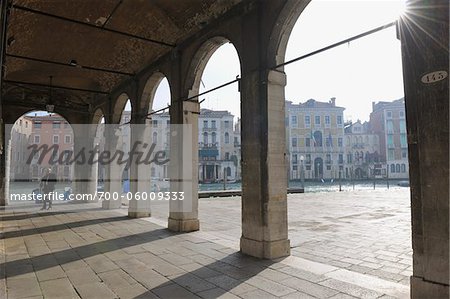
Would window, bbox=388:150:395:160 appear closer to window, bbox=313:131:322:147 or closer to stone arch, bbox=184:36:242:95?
window, bbox=313:131:322:147

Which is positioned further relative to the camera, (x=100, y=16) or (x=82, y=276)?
(x=100, y=16)

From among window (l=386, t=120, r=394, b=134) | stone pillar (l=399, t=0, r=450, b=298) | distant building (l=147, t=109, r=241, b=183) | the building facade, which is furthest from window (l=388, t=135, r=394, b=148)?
stone pillar (l=399, t=0, r=450, b=298)

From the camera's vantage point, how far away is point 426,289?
10.1ft

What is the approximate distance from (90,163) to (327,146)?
142 feet

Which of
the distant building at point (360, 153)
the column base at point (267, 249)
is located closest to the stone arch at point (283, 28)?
the column base at point (267, 249)

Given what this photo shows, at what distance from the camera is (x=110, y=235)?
7121 mm

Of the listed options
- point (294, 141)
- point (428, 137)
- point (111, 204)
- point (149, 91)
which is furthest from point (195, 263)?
point (294, 141)

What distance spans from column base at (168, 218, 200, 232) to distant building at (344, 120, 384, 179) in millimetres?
50667

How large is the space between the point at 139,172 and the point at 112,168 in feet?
7.67

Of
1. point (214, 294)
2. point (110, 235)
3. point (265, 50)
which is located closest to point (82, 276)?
point (214, 294)

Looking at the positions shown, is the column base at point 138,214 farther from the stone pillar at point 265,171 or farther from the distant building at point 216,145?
the distant building at point 216,145

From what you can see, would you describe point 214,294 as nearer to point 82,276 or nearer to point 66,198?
point 82,276

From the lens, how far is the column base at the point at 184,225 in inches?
289

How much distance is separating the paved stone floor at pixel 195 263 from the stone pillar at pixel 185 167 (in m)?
0.40
